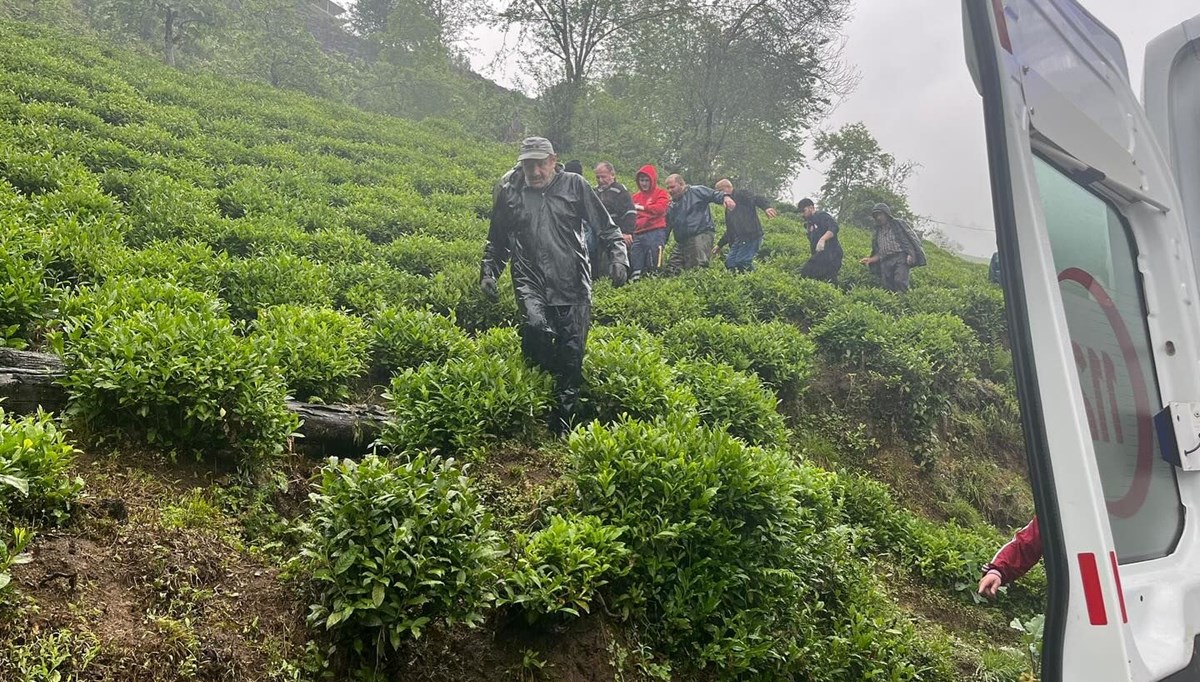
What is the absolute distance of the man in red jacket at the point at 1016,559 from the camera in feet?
8.05

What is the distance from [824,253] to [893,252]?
93 centimetres

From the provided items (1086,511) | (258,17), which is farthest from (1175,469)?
(258,17)

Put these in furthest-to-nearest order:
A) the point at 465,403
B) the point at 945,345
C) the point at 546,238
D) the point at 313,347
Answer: the point at 945,345 → the point at 546,238 → the point at 313,347 → the point at 465,403

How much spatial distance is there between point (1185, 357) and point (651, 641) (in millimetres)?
2352

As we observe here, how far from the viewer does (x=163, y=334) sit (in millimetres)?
3500

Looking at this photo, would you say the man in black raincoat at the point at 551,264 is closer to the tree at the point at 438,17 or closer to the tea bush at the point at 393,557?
the tea bush at the point at 393,557

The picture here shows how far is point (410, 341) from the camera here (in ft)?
16.6

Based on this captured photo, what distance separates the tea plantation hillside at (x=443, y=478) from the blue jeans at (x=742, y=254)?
1.81 metres

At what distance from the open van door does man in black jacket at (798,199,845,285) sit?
7544 millimetres

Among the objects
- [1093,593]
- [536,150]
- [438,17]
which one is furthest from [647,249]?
[438,17]

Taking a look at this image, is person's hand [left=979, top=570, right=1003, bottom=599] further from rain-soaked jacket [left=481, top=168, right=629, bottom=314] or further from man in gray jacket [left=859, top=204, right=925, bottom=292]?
man in gray jacket [left=859, top=204, right=925, bottom=292]

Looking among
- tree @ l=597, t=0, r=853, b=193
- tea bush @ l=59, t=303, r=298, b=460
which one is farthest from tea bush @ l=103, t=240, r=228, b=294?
tree @ l=597, t=0, r=853, b=193

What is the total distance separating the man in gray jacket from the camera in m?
9.57

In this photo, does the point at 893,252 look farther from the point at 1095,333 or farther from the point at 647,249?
the point at 1095,333
